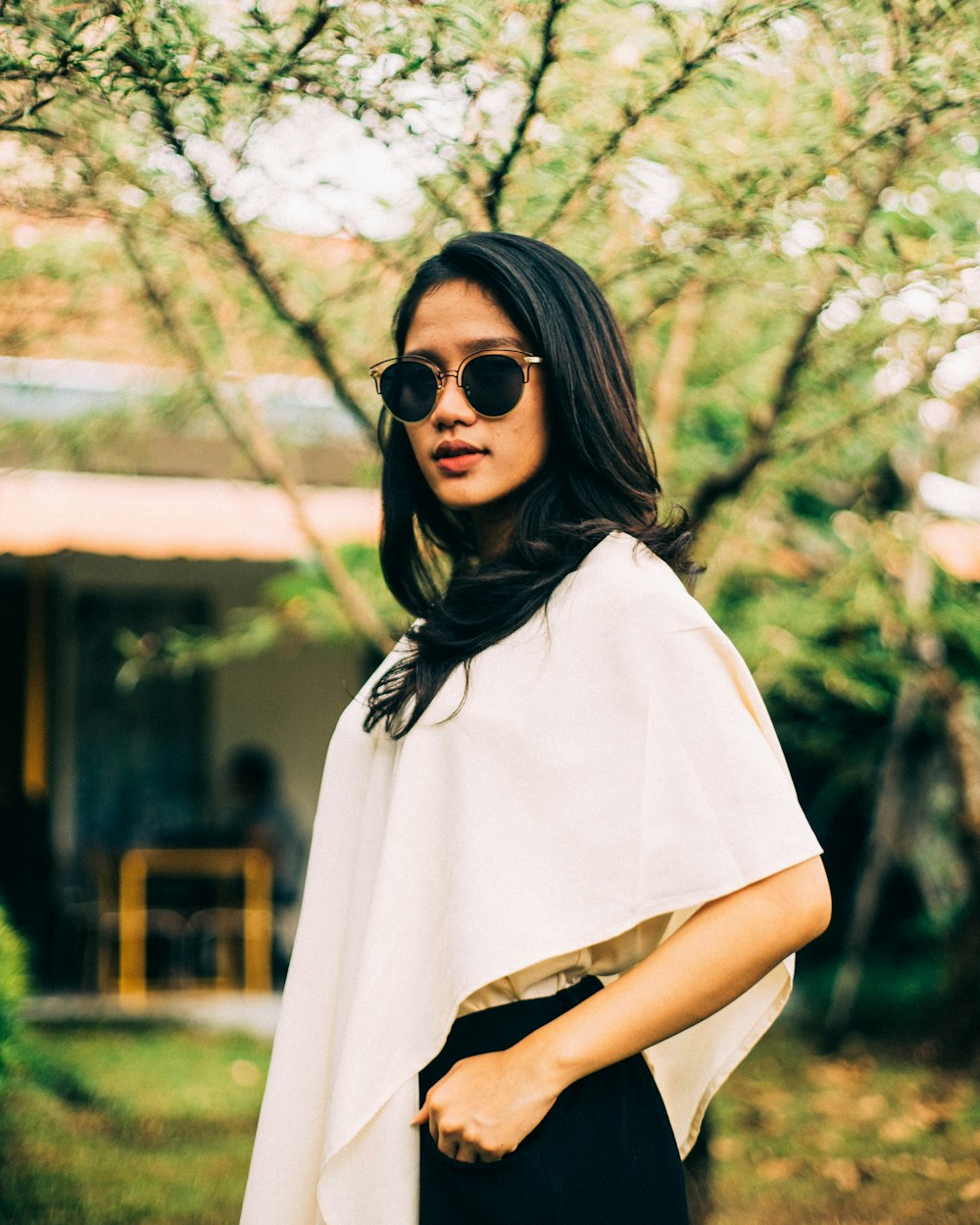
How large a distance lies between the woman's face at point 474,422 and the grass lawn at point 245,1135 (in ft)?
8.05

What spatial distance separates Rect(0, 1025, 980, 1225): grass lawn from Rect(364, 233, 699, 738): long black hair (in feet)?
7.87

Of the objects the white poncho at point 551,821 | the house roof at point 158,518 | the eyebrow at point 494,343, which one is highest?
the eyebrow at point 494,343

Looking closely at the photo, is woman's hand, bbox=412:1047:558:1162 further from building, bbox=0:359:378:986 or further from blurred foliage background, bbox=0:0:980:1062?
building, bbox=0:359:378:986

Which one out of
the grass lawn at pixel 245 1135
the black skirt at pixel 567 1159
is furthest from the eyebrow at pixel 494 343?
the grass lawn at pixel 245 1135

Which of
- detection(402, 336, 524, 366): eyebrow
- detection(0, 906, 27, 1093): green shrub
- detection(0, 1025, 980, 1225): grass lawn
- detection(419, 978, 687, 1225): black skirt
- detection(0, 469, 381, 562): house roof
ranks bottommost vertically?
detection(0, 1025, 980, 1225): grass lawn

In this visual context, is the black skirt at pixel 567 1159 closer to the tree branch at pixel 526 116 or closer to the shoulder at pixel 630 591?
the shoulder at pixel 630 591

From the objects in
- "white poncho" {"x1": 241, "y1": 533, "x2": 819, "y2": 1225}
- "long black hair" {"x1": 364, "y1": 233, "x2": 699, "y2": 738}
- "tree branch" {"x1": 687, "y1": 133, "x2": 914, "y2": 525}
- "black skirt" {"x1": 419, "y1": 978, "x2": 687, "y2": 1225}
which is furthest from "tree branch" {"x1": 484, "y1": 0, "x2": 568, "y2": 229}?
"black skirt" {"x1": 419, "y1": 978, "x2": 687, "y2": 1225}

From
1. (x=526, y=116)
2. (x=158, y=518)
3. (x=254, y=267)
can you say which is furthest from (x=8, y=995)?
(x=158, y=518)

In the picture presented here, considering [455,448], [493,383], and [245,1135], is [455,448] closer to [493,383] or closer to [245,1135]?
[493,383]

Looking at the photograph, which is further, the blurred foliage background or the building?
the building

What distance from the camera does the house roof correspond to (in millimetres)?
6074

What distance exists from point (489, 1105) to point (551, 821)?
11.4 inches

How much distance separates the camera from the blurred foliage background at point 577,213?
7.38 feet

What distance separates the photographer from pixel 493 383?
1534 mm
